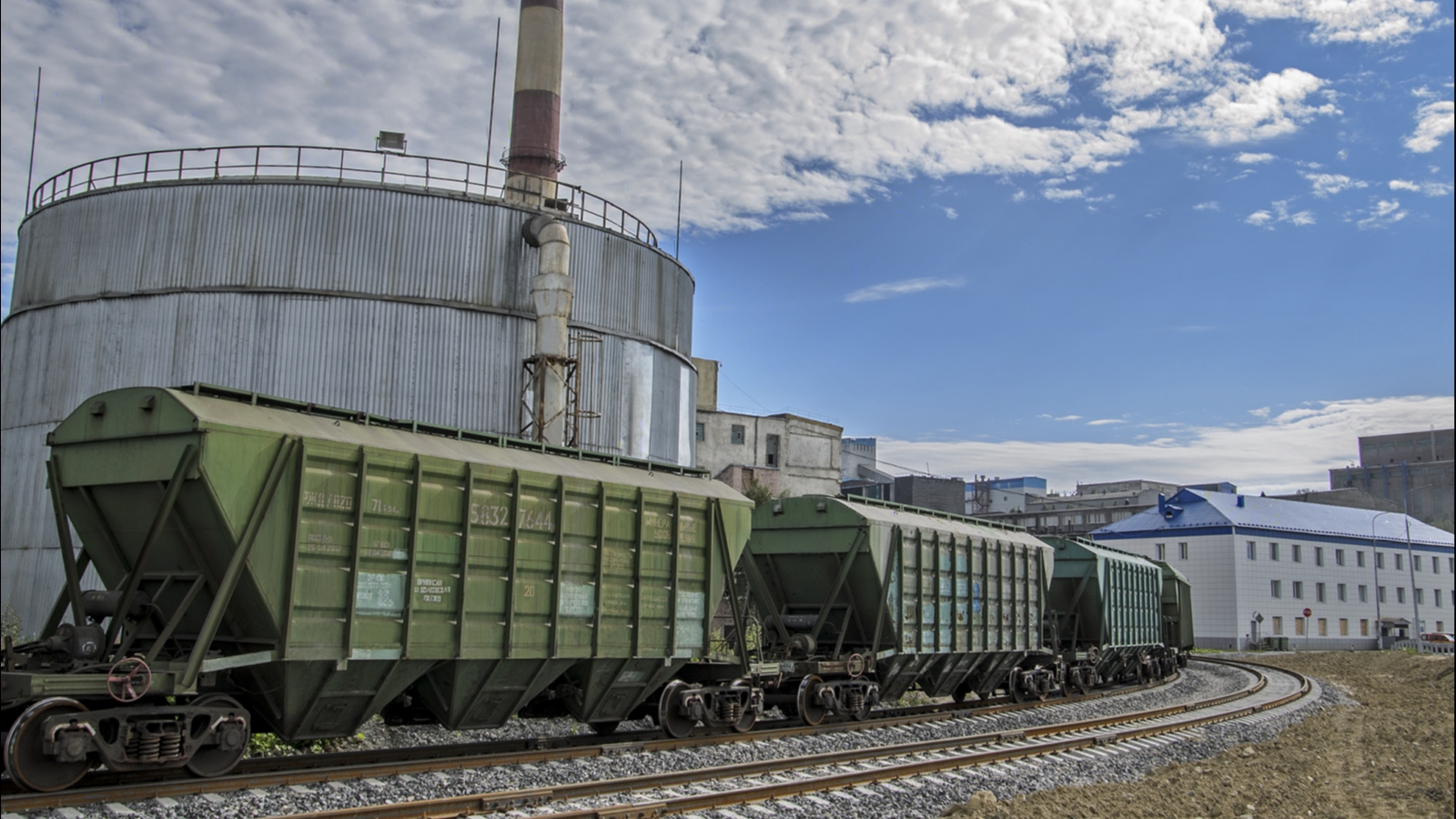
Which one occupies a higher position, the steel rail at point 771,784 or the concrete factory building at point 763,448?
the concrete factory building at point 763,448

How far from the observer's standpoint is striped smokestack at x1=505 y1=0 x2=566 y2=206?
34.3m

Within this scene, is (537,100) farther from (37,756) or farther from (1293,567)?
(1293,567)

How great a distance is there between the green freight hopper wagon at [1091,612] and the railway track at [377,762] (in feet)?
30.7

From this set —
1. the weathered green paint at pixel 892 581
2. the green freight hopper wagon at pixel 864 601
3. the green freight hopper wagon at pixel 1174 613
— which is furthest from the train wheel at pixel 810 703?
the green freight hopper wagon at pixel 1174 613

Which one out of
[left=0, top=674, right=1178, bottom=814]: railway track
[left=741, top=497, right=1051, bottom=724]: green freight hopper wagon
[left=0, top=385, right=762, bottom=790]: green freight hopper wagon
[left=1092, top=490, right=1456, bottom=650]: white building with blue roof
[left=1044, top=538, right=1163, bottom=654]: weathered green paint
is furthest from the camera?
[left=1092, top=490, right=1456, bottom=650]: white building with blue roof

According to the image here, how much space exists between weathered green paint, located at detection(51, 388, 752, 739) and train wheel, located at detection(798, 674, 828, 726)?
3.06 metres

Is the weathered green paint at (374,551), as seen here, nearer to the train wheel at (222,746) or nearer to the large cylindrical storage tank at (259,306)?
the train wheel at (222,746)

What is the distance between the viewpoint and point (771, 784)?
436 inches

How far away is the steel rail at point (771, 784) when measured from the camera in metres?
9.09

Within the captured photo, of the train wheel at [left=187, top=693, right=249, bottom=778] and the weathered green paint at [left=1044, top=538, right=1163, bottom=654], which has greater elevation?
the weathered green paint at [left=1044, top=538, right=1163, bottom=654]

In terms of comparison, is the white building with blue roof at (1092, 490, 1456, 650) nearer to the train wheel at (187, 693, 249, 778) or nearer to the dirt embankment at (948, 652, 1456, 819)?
the dirt embankment at (948, 652, 1456, 819)

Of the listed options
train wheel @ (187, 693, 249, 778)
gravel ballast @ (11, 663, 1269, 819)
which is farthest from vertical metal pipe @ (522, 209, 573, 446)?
train wheel @ (187, 693, 249, 778)

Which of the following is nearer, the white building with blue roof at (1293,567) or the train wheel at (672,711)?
the train wheel at (672,711)

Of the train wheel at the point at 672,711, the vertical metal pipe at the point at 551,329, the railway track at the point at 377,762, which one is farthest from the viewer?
the vertical metal pipe at the point at 551,329
